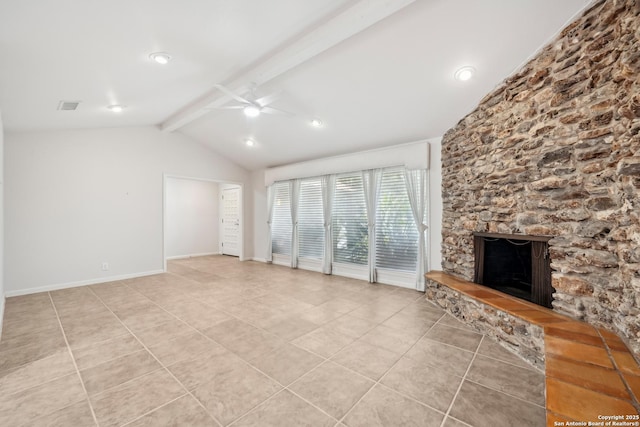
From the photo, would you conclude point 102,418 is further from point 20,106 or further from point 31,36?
point 20,106

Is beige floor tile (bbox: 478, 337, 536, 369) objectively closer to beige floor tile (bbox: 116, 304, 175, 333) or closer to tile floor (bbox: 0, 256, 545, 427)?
tile floor (bbox: 0, 256, 545, 427)

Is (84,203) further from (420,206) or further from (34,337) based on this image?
(420,206)

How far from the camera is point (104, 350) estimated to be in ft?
8.13

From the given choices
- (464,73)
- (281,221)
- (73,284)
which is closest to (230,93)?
(464,73)

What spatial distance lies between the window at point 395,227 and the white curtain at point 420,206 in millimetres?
146

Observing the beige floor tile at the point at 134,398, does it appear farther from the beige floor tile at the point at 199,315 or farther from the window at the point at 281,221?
the window at the point at 281,221

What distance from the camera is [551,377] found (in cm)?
155

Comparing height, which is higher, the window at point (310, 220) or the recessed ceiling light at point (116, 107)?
the recessed ceiling light at point (116, 107)

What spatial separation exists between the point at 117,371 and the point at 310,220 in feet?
14.6

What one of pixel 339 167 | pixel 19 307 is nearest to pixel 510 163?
pixel 339 167

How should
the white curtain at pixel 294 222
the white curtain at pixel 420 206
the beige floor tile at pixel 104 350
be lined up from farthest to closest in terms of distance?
the white curtain at pixel 294 222, the white curtain at pixel 420 206, the beige floor tile at pixel 104 350

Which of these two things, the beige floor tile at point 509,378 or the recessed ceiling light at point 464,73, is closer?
the beige floor tile at point 509,378

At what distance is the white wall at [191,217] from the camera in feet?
25.4

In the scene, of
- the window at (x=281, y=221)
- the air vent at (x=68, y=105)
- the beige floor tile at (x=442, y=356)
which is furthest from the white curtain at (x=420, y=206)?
the air vent at (x=68, y=105)
